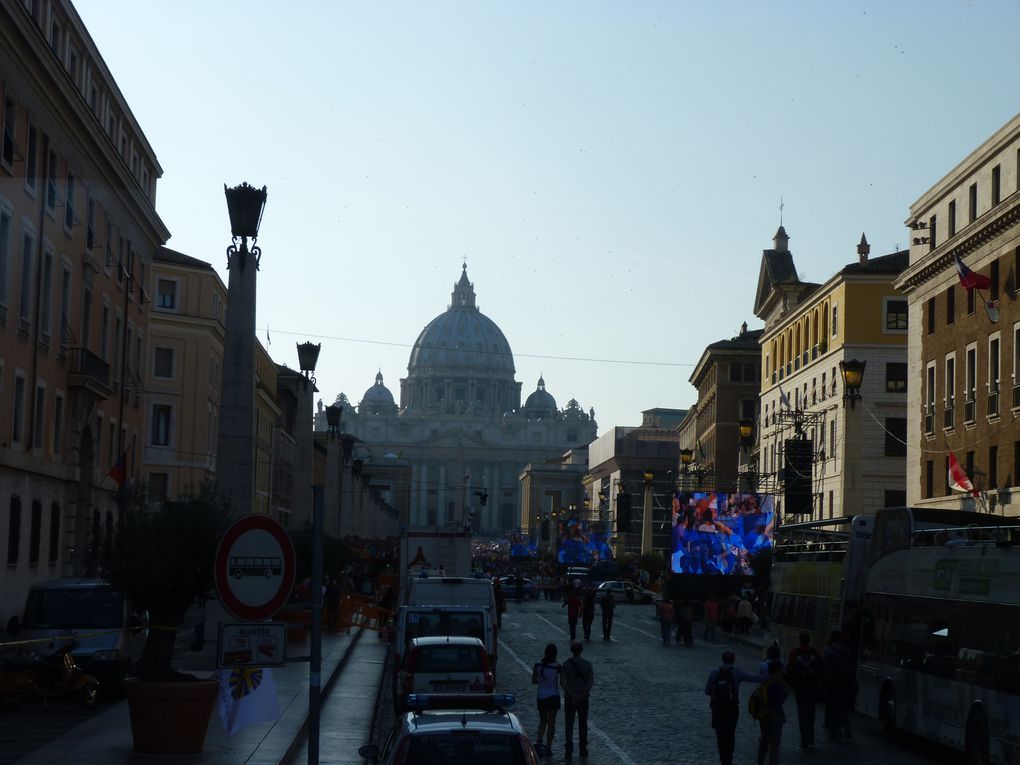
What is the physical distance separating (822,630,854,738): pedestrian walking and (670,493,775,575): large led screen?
31.2 m

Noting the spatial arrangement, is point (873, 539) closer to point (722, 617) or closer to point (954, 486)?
point (954, 486)

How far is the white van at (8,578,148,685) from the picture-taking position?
22641mm

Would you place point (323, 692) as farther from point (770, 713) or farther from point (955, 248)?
point (955, 248)

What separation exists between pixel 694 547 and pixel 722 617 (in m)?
2.70

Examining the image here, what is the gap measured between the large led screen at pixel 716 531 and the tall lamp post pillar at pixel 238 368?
29906 millimetres

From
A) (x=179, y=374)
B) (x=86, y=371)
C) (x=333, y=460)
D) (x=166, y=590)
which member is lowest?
(x=166, y=590)

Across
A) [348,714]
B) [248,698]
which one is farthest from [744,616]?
[248,698]

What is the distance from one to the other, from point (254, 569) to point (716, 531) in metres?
43.2

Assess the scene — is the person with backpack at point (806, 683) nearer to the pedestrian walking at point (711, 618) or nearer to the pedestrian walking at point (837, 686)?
the pedestrian walking at point (837, 686)

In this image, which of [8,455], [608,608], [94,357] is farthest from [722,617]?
[8,455]

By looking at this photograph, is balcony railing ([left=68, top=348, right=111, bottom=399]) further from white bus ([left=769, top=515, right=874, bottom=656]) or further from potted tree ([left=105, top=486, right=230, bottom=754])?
potted tree ([left=105, top=486, right=230, bottom=754])

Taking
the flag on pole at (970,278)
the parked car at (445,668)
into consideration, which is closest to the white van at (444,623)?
the parked car at (445,668)

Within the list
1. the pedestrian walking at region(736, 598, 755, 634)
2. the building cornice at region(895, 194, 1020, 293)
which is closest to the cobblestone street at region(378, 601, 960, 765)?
the pedestrian walking at region(736, 598, 755, 634)

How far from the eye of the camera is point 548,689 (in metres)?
18.5
